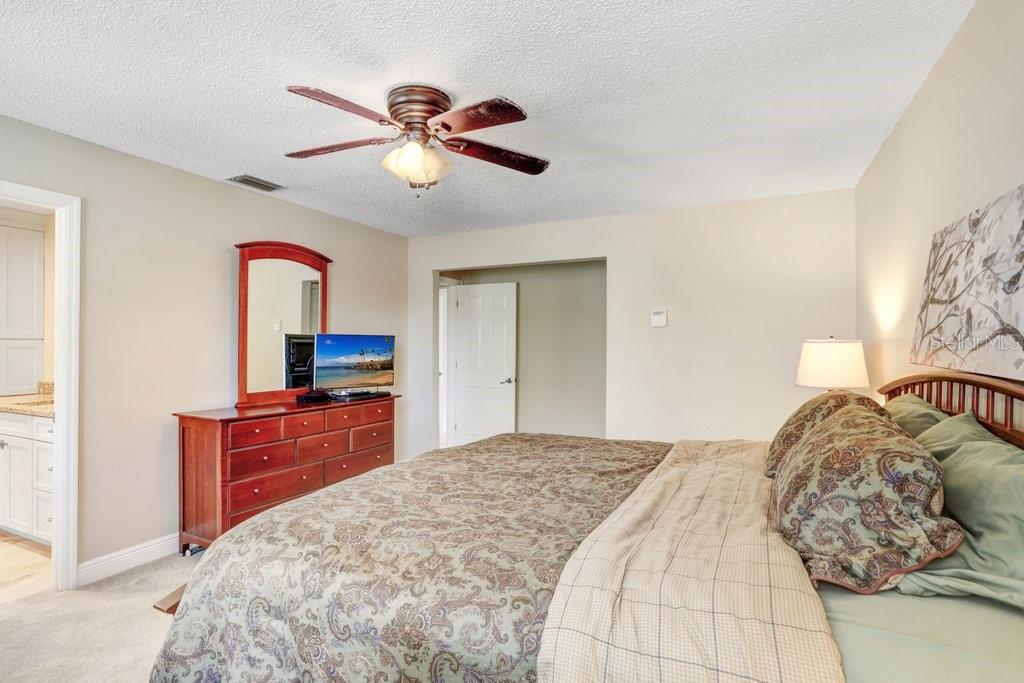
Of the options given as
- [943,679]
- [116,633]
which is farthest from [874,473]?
[116,633]

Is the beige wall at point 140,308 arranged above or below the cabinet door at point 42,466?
above

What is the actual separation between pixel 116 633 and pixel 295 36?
258cm

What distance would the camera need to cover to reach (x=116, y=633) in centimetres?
238

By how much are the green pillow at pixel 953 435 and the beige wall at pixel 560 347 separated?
4036 mm

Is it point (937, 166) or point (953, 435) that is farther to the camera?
point (937, 166)

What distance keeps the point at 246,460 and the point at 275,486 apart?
29 centimetres

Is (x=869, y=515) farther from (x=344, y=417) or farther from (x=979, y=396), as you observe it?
(x=344, y=417)

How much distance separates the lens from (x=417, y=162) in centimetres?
223

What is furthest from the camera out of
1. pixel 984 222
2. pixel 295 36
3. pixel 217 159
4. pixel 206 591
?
pixel 217 159

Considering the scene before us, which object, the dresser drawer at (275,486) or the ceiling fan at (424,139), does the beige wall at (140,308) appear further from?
the ceiling fan at (424,139)

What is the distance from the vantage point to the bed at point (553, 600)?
100 centimetres

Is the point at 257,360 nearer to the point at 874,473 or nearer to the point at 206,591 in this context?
the point at 206,591

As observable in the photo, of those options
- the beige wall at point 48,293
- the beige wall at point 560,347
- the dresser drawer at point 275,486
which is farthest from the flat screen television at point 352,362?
the beige wall at point 48,293

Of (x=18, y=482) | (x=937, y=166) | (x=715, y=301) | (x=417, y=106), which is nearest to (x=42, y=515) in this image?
(x=18, y=482)
